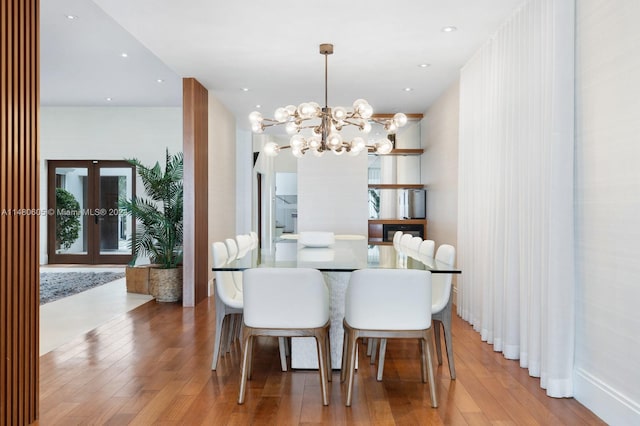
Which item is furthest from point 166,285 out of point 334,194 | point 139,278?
point 334,194

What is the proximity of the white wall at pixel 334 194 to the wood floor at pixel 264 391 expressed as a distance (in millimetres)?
3497

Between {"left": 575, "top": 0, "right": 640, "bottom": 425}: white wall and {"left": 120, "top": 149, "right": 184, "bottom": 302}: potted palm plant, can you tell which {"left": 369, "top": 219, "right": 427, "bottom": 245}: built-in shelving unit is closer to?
{"left": 120, "top": 149, "right": 184, "bottom": 302}: potted palm plant

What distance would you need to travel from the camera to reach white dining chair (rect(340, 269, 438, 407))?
105 inches

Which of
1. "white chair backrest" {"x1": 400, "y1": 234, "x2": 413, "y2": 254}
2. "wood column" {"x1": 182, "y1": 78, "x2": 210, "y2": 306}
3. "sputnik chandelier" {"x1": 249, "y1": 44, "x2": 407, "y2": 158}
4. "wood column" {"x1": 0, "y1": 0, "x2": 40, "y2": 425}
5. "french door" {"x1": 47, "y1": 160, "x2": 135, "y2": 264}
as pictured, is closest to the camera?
"wood column" {"x1": 0, "y1": 0, "x2": 40, "y2": 425}

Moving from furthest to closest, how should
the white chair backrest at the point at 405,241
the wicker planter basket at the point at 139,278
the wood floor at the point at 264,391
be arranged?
the wicker planter basket at the point at 139,278
the white chair backrest at the point at 405,241
the wood floor at the point at 264,391

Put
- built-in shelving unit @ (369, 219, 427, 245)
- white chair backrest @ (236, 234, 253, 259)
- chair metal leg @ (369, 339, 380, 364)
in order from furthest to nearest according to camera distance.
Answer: built-in shelving unit @ (369, 219, 427, 245) < white chair backrest @ (236, 234, 253, 259) < chair metal leg @ (369, 339, 380, 364)

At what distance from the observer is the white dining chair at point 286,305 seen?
270 cm

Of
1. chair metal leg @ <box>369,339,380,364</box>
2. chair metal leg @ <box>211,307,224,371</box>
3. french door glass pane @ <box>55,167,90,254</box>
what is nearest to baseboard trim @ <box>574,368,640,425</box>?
chair metal leg @ <box>369,339,380,364</box>

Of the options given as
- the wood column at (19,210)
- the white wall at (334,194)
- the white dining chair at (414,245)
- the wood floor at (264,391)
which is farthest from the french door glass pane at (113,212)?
the wood column at (19,210)

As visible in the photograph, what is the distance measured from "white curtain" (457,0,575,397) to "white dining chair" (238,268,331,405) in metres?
1.34

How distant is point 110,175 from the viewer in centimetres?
919

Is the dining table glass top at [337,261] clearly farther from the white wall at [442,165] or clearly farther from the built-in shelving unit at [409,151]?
the built-in shelving unit at [409,151]

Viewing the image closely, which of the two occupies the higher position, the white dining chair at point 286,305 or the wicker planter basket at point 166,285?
the white dining chair at point 286,305

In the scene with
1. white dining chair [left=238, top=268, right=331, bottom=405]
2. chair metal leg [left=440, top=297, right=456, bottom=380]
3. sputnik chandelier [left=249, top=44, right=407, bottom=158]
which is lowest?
chair metal leg [left=440, top=297, right=456, bottom=380]
